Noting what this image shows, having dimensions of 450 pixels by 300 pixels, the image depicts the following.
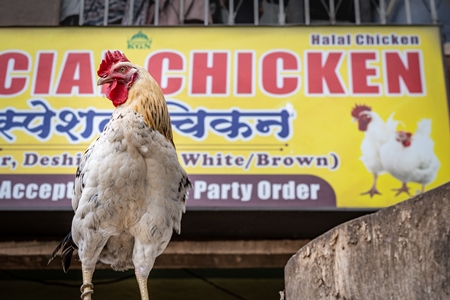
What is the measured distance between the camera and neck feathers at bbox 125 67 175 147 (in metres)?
3.53

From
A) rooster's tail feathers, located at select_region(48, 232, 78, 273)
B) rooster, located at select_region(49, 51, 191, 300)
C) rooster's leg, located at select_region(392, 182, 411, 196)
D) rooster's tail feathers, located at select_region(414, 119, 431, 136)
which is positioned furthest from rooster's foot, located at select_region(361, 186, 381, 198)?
rooster's tail feathers, located at select_region(48, 232, 78, 273)

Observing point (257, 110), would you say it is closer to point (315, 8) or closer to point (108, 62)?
point (315, 8)

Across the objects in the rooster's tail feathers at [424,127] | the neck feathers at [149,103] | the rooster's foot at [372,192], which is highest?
the rooster's tail feathers at [424,127]

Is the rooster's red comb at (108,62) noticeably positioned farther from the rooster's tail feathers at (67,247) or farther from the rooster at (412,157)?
the rooster at (412,157)

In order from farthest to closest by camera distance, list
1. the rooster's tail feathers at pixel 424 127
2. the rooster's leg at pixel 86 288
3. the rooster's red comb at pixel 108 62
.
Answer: the rooster's tail feathers at pixel 424 127, the rooster's red comb at pixel 108 62, the rooster's leg at pixel 86 288

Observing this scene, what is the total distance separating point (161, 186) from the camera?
11.4ft

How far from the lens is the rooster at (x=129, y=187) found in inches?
133

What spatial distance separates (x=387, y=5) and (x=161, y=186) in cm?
479

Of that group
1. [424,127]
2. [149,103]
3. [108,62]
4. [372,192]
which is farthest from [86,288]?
[424,127]

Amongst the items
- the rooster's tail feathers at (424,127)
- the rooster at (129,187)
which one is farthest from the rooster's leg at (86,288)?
the rooster's tail feathers at (424,127)

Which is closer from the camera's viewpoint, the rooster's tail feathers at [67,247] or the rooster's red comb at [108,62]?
the rooster's red comb at [108,62]

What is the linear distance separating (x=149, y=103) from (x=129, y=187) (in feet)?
1.41

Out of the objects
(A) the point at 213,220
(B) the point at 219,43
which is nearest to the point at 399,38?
(B) the point at 219,43

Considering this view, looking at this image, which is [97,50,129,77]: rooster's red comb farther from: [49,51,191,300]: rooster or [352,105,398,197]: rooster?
[352,105,398,197]: rooster
